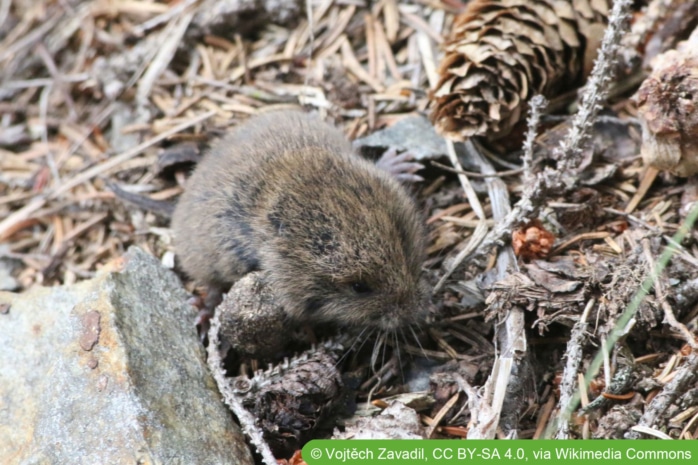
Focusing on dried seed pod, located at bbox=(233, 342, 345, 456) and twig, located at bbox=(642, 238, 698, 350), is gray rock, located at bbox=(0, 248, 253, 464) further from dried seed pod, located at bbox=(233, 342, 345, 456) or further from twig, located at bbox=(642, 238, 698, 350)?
twig, located at bbox=(642, 238, 698, 350)

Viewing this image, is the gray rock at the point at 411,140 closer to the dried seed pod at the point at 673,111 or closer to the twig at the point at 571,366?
the dried seed pod at the point at 673,111

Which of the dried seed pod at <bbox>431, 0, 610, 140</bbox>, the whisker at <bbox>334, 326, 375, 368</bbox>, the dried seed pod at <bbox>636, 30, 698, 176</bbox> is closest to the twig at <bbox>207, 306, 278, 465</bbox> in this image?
the whisker at <bbox>334, 326, 375, 368</bbox>

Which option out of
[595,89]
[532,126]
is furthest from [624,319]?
[595,89]

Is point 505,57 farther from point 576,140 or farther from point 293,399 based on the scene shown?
point 293,399

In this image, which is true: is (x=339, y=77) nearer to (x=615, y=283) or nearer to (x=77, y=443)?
(x=615, y=283)

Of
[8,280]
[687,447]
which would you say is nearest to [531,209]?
[687,447]

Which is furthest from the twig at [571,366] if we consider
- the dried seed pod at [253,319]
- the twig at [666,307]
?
the dried seed pod at [253,319]
